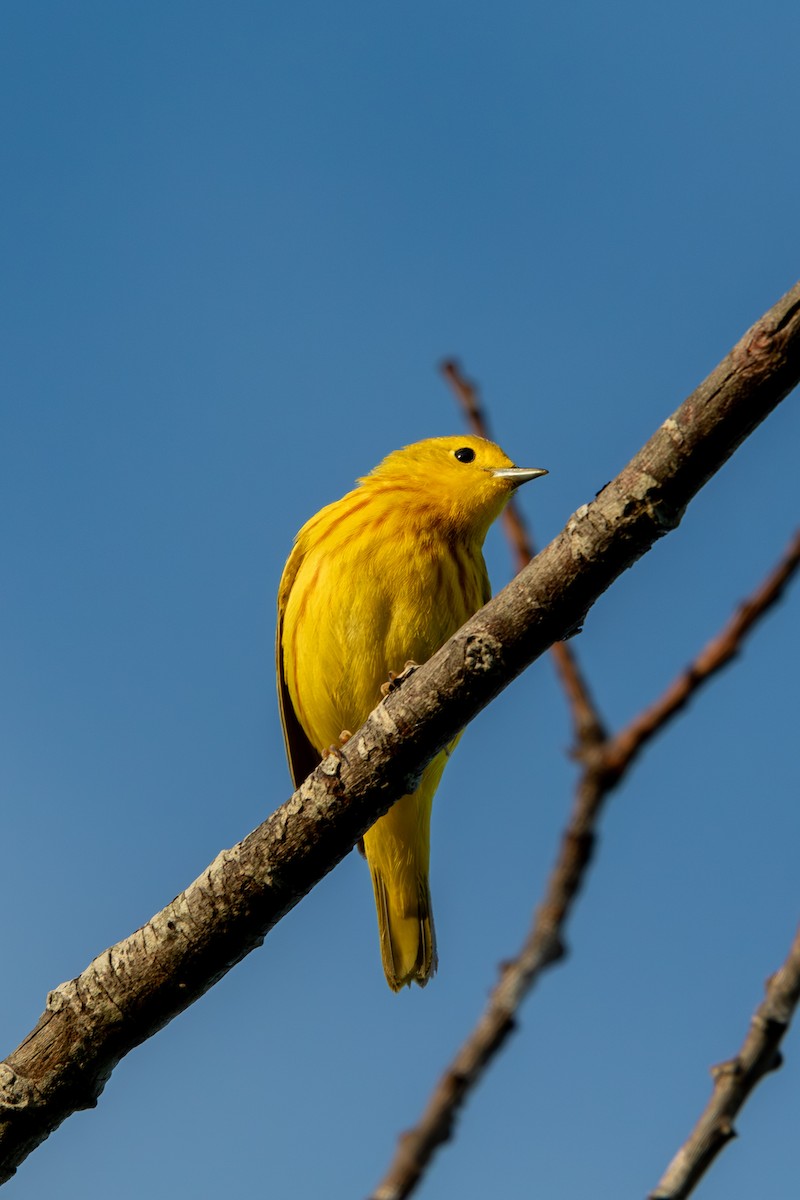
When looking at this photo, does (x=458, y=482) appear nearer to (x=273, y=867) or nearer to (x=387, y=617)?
(x=387, y=617)

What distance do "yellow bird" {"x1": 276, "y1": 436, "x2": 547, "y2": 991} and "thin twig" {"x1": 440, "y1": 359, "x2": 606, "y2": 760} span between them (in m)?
3.19

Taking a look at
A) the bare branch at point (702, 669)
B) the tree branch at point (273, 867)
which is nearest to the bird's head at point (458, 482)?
the tree branch at point (273, 867)

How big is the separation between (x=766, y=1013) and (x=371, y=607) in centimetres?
458

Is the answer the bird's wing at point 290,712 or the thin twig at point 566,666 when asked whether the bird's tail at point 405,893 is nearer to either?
the bird's wing at point 290,712

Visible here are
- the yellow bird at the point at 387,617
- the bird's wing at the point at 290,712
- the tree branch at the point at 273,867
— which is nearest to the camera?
the tree branch at the point at 273,867

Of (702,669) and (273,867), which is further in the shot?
(273,867)

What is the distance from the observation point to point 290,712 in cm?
670

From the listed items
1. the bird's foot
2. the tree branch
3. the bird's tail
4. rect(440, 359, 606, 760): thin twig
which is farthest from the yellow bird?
rect(440, 359, 606, 760): thin twig

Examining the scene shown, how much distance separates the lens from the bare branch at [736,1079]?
4.79ft

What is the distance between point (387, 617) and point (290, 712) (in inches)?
Result: 38.0

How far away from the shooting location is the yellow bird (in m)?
6.06

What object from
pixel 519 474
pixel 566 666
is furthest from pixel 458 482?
pixel 566 666

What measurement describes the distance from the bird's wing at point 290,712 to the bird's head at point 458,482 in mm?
664

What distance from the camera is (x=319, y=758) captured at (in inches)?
267
